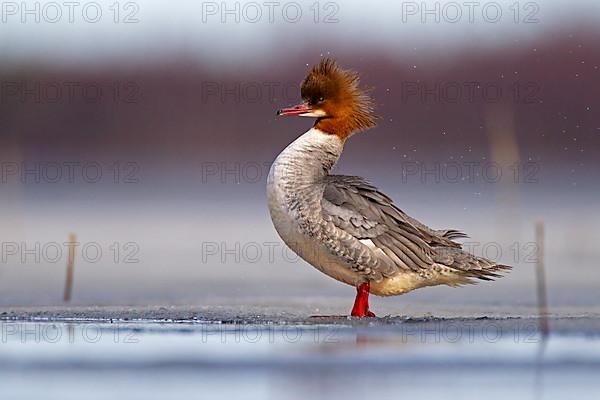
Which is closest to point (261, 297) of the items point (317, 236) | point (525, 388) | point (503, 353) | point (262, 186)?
point (317, 236)

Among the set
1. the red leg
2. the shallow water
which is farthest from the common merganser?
the shallow water

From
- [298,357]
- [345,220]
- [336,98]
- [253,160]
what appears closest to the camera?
[298,357]

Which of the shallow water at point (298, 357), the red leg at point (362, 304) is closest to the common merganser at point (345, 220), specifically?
the red leg at point (362, 304)

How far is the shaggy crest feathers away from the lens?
30.3 ft

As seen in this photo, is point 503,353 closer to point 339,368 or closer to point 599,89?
point 339,368

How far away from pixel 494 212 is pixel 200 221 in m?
3.05

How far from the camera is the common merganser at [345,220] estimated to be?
8.75 m

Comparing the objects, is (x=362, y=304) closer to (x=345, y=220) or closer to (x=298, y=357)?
(x=345, y=220)

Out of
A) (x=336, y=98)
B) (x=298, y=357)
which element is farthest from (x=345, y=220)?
(x=298, y=357)

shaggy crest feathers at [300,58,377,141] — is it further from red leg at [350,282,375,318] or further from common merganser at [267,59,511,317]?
red leg at [350,282,375,318]

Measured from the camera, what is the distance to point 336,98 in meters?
9.24

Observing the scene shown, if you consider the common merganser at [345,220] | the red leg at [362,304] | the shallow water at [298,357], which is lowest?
the shallow water at [298,357]

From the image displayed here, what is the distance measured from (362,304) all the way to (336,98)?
1365mm

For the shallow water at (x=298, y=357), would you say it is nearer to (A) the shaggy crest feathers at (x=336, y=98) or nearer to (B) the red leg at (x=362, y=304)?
(B) the red leg at (x=362, y=304)
